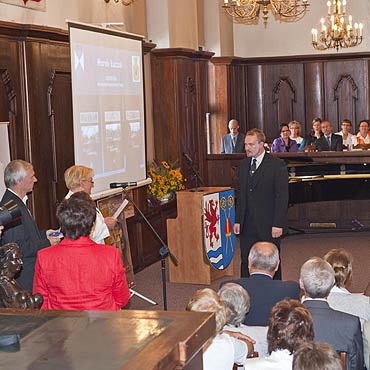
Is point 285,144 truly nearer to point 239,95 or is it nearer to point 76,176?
point 239,95

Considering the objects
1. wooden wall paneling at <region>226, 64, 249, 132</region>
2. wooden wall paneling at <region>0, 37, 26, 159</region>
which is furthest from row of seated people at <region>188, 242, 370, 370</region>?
wooden wall paneling at <region>226, 64, 249, 132</region>

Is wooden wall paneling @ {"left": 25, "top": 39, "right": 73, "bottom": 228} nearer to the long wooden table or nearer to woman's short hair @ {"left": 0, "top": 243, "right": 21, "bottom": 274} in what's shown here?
woman's short hair @ {"left": 0, "top": 243, "right": 21, "bottom": 274}

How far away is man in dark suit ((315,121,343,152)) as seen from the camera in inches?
460

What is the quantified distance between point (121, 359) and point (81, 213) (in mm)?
2422

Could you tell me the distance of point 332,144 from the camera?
11.7m

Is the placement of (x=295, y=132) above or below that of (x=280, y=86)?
below

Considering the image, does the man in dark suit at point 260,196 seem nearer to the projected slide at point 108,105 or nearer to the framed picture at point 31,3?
the projected slide at point 108,105

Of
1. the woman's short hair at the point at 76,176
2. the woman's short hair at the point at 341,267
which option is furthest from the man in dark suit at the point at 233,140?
the woman's short hair at the point at 341,267

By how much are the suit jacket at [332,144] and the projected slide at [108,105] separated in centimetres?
351

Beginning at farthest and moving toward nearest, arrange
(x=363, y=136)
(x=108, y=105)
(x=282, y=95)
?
1. (x=282, y=95)
2. (x=363, y=136)
3. (x=108, y=105)

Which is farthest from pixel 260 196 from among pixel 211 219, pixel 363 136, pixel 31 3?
pixel 363 136

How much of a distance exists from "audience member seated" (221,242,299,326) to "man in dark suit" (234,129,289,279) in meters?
1.95

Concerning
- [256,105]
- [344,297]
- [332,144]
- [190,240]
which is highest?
[256,105]

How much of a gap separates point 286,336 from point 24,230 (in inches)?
87.2
